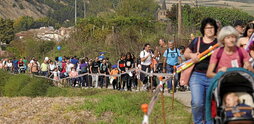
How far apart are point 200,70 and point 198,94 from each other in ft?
1.45

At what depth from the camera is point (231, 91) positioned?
7.08 m

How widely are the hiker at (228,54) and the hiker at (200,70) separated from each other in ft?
2.31

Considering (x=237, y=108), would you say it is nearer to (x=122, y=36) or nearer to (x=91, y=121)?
(x=91, y=121)

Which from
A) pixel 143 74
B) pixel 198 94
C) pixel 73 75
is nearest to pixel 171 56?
pixel 143 74

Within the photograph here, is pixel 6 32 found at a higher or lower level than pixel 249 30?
higher

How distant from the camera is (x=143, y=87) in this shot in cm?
2055

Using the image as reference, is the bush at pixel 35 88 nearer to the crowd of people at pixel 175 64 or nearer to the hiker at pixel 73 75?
the crowd of people at pixel 175 64

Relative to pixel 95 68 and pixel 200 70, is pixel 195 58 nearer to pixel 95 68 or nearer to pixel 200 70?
pixel 200 70

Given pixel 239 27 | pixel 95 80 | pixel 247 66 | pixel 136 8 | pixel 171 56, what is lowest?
pixel 95 80

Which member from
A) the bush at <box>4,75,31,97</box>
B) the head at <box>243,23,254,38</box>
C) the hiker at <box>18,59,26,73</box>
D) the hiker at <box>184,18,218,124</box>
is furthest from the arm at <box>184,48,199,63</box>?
the hiker at <box>18,59,26,73</box>

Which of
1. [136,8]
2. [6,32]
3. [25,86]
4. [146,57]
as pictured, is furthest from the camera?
[6,32]

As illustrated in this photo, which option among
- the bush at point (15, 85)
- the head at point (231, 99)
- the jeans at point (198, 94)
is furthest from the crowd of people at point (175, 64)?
the bush at point (15, 85)

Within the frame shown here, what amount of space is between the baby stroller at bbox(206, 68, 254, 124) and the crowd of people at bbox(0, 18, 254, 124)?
179mm

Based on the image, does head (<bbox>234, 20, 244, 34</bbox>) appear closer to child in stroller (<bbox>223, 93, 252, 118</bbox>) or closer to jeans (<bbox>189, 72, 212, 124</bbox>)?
jeans (<bbox>189, 72, 212, 124</bbox>)
